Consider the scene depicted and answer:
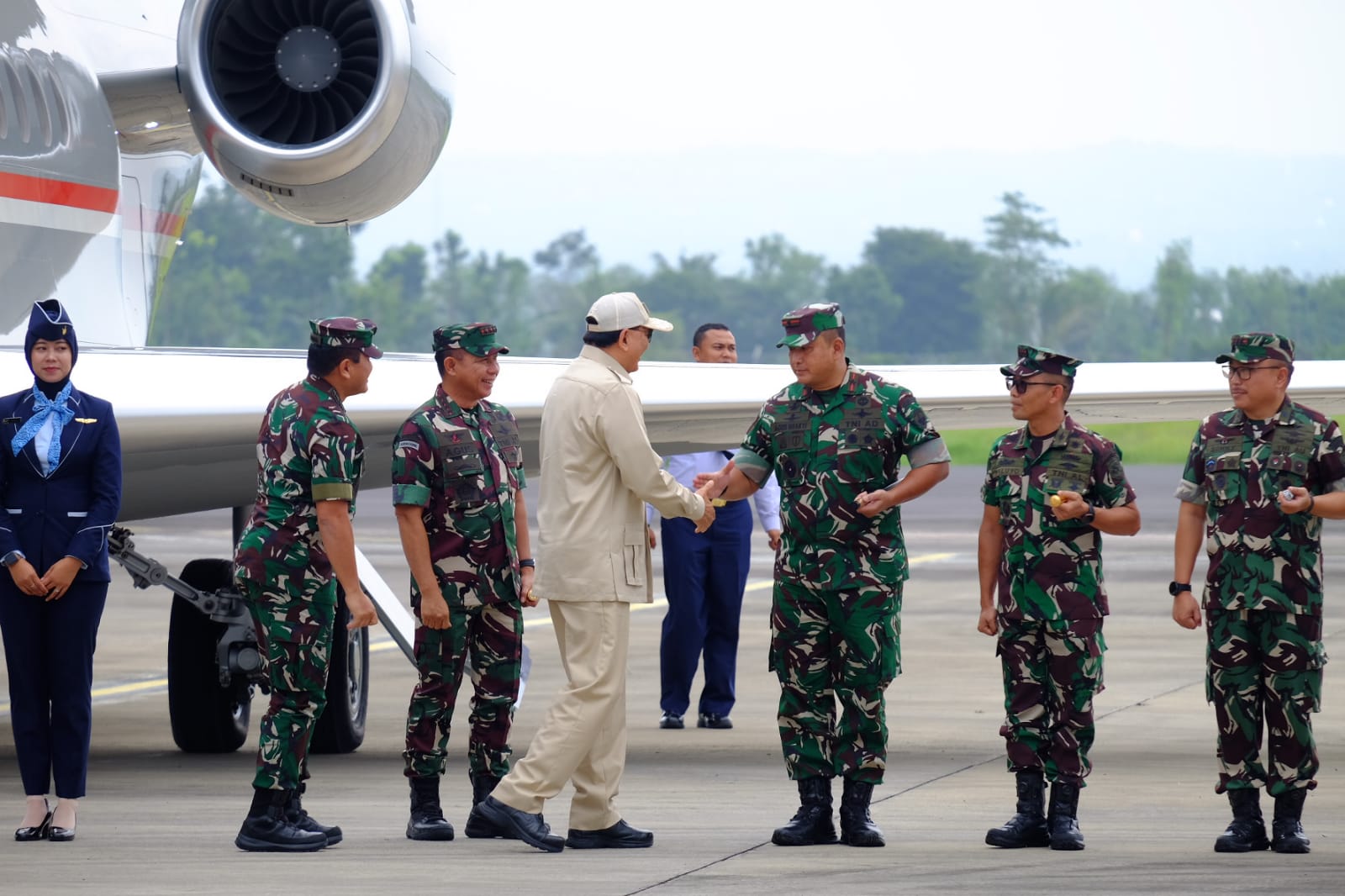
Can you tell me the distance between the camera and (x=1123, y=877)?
6855mm

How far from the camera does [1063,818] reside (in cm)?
752

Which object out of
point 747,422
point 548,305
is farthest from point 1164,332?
point 747,422

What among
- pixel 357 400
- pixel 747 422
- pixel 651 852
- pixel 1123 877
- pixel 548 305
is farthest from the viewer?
pixel 548 305

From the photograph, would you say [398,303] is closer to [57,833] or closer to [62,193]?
[62,193]

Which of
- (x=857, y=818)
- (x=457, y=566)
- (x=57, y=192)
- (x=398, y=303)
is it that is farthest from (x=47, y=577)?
(x=398, y=303)

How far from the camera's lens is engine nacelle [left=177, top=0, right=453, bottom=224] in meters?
12.2

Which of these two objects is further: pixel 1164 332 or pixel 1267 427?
pixel 1164 332

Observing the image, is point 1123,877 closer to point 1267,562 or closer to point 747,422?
point 1267,562

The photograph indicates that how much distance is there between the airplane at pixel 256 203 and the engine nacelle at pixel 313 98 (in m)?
0.01

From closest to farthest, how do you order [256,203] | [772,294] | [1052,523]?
[1052,523] < [256,203] < [772,294]

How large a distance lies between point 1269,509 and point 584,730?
272cm

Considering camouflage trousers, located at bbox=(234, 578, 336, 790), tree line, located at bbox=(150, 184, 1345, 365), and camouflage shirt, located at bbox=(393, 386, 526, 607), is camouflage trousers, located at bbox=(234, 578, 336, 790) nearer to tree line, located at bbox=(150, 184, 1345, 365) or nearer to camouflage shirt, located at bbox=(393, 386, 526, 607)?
camouflage shirt, located at bbox=(393, 386, 526, 607)

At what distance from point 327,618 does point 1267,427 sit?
3.66 metres

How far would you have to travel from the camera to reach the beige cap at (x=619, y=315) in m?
7.59
